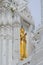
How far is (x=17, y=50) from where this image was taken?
402cm

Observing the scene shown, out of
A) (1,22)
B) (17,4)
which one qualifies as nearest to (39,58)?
(1,22)

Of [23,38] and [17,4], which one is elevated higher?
[17,4]

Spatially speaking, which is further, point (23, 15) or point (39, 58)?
point (23, 15)

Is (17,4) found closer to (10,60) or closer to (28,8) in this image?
(28,8)

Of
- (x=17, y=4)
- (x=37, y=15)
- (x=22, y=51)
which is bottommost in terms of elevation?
(x=22, y=51)

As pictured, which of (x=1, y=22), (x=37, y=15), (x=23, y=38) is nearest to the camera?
(x=1, y=22)

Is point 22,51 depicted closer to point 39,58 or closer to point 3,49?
point 3,49

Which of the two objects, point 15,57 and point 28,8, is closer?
point 15,57

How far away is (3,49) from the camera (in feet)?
12.9

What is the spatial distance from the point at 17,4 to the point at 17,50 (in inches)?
27.8

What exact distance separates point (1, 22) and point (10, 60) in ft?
1.81

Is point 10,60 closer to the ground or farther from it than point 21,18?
closer to the ground

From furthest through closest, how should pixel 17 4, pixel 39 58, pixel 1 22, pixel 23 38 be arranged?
pixel 23 38, pixel 17 4, pixel 1 22, pixel 39 58

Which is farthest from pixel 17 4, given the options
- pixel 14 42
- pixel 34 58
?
pixel 34 58
